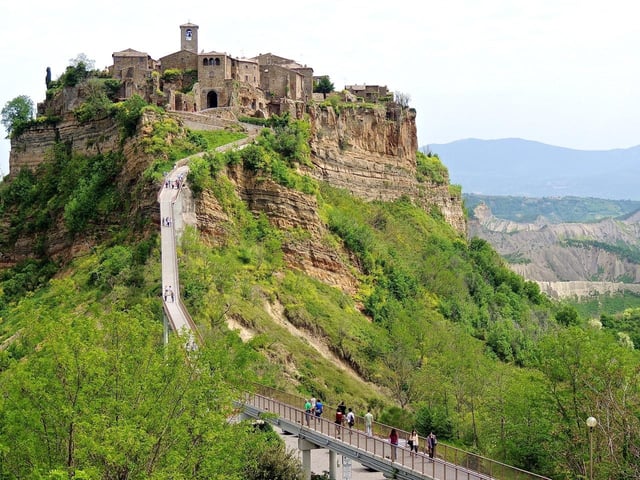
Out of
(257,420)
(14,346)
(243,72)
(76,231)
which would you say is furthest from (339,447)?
(243,72)

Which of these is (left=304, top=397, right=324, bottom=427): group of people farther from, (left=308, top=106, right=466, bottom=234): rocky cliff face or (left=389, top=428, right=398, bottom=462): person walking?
(left=308, top=106, right=466, bottom=234): rocky cliff face

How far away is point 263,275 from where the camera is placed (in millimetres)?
64875

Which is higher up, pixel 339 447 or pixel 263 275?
pixel 263 275

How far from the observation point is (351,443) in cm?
3975

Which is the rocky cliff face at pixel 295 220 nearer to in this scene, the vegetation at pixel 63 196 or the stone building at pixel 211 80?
the vegetation at pixel 63 196

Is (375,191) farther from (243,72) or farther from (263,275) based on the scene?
(263,275)

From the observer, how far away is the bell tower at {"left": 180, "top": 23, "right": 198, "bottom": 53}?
88.1 m

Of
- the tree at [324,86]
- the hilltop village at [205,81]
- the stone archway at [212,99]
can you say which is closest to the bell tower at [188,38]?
the hilltop village at [205,81]

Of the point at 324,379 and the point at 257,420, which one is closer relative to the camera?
the point at 257,420

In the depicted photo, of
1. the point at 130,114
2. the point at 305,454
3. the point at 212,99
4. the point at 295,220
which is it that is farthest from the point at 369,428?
the point at 212,99

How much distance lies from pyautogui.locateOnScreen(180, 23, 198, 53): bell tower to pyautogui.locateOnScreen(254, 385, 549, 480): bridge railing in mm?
48567

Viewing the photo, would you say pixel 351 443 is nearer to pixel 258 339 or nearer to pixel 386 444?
pixel 386 444

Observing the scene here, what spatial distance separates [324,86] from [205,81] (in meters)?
19.3

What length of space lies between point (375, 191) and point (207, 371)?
5475 cm
